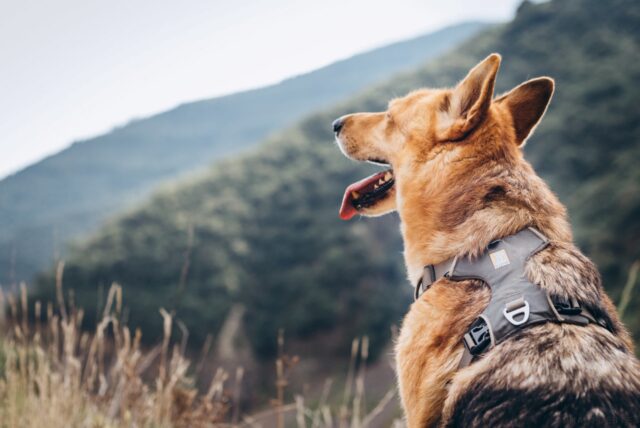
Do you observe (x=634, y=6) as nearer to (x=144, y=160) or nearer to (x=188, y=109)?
(x=188, y=109)

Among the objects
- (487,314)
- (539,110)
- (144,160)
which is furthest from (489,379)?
(144,160)

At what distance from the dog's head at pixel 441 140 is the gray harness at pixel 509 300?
0.27 meters

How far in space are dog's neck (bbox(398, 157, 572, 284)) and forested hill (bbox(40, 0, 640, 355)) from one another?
338 inches

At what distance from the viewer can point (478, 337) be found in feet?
4.94

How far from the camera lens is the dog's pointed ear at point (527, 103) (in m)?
2.29

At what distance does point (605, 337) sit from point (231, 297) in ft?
34.7

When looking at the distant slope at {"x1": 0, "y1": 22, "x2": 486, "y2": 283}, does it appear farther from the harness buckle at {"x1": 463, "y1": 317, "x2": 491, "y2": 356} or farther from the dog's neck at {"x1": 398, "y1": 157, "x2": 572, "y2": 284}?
the harness buckle at {"x1": 463, "y1": 317, "x2": 491, "y2": 356}

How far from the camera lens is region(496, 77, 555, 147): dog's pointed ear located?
2.29 metres

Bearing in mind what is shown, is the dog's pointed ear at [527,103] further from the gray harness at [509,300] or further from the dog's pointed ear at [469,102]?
the gray harness at [509,300]

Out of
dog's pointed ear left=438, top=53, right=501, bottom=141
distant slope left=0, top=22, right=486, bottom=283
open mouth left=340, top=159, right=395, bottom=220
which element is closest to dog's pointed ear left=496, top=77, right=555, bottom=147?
dog's pointed ear left=438, top=53, right=501, bottom=141

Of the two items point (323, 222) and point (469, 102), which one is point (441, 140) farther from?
point (323, 222)

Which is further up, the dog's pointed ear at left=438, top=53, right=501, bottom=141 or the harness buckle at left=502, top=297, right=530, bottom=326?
the dog's pointed ear at left=438, top=53, right=501, bottom=141

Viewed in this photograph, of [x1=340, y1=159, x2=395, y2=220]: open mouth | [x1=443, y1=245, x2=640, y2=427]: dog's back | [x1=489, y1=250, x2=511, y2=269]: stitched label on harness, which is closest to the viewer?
[x1=443, y1=245, x2=640, y2=427]: dog's back

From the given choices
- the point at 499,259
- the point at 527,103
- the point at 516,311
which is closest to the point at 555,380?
the point at 516,311
